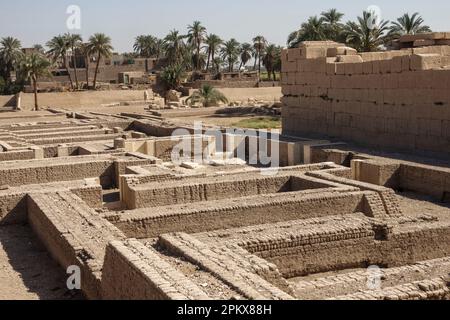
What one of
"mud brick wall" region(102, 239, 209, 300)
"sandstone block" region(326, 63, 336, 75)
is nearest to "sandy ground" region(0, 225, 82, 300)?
"mud brick wall" region(102, 239, 209, 300)

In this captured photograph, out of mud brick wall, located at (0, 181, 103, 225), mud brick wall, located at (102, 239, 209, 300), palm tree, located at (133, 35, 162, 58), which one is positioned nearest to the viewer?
mud brick wall, located at (102, 239, 209, 300)

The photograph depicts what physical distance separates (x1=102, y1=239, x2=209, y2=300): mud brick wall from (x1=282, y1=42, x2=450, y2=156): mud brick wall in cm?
1207

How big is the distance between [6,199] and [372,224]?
685cm

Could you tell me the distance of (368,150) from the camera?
1853 centimetres

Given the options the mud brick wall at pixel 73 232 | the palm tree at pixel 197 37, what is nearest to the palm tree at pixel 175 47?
the palm tree at pixel 197 37

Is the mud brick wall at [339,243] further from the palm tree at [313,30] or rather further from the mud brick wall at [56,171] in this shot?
the palm tree at [313,30]

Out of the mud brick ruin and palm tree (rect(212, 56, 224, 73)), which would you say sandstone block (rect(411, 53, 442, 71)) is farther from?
palm tree (rect(212, 56, 224, 73))

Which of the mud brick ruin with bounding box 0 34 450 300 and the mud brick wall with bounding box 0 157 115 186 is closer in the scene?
the mud brick ruin with bounding box 0 34 450 300

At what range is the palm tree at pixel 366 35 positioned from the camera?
3064cm

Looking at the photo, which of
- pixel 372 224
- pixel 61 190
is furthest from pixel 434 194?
pixel 61 190

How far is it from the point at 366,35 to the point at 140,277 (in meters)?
26.8

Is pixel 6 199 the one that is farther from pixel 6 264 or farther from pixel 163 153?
pixel 163 153

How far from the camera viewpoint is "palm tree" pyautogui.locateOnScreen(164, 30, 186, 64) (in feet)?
196
